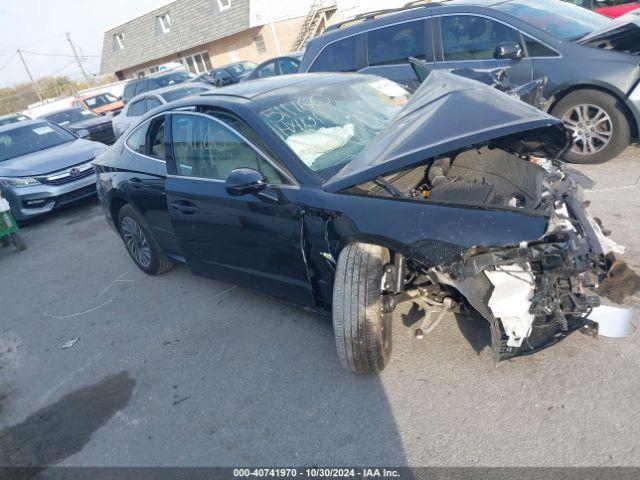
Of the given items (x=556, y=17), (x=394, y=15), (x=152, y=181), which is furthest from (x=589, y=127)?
(x=152, y=181)

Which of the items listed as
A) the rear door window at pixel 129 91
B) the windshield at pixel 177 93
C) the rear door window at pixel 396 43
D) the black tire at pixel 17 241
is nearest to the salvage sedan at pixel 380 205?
the rear door window at pixel 396 43

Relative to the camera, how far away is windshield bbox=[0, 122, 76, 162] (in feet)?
27.8

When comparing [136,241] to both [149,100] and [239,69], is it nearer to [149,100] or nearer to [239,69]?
[149,100]

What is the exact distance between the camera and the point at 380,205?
8.41ft

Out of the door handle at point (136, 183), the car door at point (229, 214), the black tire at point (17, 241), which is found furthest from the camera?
the black tire at point (17, 241)

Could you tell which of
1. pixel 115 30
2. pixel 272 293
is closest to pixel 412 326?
pixel 272 293

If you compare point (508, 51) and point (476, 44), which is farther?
point (476, 44)

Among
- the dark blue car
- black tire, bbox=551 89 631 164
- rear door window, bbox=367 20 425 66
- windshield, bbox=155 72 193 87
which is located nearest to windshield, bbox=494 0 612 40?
the dark blue car

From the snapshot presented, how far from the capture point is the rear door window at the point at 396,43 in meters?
5.88

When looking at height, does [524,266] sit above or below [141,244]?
above

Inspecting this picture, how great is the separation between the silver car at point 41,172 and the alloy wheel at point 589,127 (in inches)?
285

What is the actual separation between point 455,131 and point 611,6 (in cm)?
855

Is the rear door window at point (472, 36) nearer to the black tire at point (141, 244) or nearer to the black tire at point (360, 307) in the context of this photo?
the black tire at point (360, 307)

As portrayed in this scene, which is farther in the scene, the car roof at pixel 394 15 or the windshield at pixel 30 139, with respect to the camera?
the windshield at pixel 30 139
